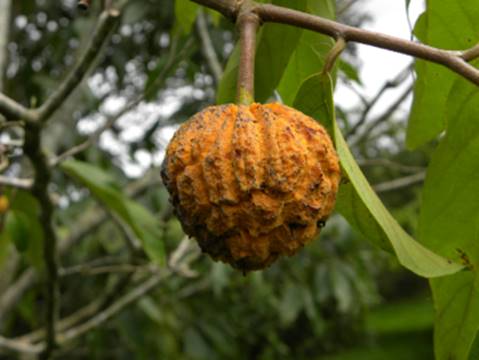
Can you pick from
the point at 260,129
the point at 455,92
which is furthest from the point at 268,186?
the point at 455,92

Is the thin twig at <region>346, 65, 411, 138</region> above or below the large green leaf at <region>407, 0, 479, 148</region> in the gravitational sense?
below

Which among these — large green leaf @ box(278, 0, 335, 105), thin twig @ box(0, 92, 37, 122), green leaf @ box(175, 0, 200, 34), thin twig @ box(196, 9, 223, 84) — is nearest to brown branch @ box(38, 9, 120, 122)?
thin twig @ box(0, 92, 37, 122)

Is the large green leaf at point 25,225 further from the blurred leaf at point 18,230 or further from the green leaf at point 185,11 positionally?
the green leaf at point 185,11

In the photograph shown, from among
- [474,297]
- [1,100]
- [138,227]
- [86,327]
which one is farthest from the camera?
[86,327]

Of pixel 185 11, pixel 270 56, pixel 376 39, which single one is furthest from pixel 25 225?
pixel 376 39

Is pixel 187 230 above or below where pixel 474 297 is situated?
above

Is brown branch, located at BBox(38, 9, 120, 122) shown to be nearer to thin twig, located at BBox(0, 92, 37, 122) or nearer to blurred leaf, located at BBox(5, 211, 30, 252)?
thin twig, located at BBox(0, 92, 37, 122)

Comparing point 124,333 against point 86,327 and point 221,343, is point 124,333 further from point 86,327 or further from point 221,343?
point 86,327
